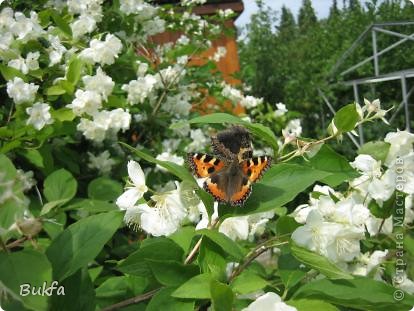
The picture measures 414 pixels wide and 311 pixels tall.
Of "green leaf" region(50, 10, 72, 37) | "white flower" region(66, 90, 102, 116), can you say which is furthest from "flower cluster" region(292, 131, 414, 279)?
"green leaf" region(50, 10, 72, 37)

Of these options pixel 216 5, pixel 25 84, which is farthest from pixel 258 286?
pixel 216 5

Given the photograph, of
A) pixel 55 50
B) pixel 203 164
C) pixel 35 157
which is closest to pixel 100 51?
pixel 55 50

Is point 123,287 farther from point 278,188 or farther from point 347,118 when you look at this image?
point 347,118

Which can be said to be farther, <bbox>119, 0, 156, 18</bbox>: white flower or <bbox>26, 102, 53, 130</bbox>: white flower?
<bbox>119, 0, 156, 18</bbox>: white flower

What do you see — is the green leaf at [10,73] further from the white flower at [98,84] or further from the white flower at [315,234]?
the white flower at [315,234]

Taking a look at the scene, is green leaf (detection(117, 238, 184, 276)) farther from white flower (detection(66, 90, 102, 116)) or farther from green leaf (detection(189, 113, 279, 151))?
white flower (detection(66, 90, 102, 116))

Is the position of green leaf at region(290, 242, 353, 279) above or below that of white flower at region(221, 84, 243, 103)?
above

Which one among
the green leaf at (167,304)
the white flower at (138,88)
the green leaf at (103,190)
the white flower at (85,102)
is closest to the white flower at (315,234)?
the green leaf at (167,304)
